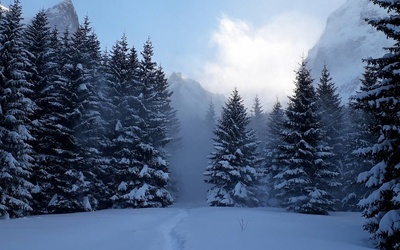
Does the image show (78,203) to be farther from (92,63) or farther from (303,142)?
(303,142)

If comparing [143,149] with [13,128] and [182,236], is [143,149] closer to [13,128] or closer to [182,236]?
[13,128]

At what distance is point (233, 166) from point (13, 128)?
18758mm

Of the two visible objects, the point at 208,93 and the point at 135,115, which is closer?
the point at 135,115

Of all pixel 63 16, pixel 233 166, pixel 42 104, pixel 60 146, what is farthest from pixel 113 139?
pixel 63 16

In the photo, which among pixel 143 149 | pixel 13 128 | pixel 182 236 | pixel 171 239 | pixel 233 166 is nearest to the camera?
pixel 171 239

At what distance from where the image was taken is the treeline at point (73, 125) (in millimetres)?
19859

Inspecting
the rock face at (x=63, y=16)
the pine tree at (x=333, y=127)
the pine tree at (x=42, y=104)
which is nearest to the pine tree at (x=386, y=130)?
the pine tree at (x=333, y=127)

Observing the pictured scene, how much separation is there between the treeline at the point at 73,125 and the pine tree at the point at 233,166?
5191mm

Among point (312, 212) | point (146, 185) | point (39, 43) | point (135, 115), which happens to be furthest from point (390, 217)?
point (39, 43)

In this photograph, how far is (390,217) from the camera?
10.7 m

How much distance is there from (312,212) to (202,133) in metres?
57.6

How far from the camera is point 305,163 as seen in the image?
79.9ft

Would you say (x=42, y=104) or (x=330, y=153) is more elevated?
(x=42, y=104)

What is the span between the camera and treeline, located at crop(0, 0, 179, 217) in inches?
782
